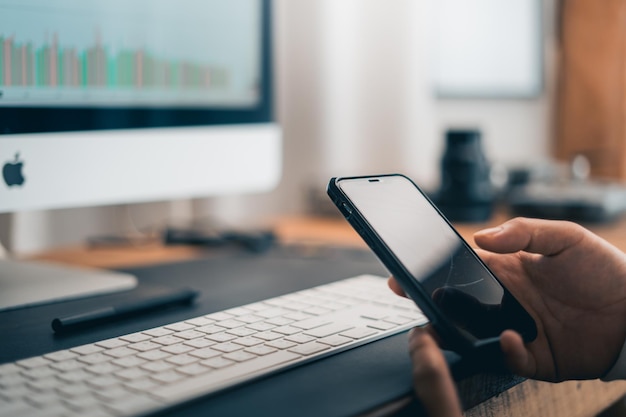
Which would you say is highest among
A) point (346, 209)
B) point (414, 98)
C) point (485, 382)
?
point (414, 98)

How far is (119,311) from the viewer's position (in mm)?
623

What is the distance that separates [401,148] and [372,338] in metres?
1.04

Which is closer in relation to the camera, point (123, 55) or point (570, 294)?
point (570, 294)

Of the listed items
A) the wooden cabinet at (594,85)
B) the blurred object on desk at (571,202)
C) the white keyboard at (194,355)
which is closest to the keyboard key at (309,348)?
the white keyboard at (194,355)

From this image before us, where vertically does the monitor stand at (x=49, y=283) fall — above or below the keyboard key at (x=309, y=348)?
below

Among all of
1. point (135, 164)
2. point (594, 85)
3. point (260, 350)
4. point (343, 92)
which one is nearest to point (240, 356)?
point (260, 350)

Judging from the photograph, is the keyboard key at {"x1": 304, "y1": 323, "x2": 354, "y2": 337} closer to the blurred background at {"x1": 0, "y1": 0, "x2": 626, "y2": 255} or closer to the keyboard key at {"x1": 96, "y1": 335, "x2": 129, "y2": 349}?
the keyboard key at {"x1": 96, "y1": 335, "x2": 129, "y2": 349}

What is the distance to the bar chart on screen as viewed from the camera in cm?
72

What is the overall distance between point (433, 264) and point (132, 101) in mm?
441

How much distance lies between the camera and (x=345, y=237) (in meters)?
1.14

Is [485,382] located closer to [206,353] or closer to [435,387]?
[435,387]

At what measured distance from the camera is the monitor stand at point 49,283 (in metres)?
0.70

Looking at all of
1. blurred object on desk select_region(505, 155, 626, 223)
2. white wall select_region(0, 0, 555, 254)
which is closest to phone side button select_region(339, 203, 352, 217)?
blurred object on desk select_region(505, 155, 626, 223)

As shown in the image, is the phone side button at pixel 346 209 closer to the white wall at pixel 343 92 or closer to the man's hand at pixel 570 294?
the man's hand at pixel 570 294
